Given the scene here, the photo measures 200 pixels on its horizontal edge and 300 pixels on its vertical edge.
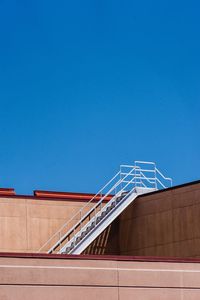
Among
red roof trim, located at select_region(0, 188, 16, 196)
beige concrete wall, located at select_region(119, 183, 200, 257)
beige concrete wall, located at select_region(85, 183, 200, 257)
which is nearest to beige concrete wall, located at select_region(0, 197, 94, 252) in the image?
red roof trim, located at select_region(0, 188, 16, 196)

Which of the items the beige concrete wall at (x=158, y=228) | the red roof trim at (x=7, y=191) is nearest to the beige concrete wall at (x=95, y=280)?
the beige concrete wall at (x=158, y=228)

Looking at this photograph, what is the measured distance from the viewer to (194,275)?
35594 millimetres

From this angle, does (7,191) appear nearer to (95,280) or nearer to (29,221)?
(29,221)

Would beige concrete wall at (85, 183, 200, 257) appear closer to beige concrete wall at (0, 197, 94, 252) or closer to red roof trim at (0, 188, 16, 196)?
beige concrete wall at (0, 197, 94, 252)

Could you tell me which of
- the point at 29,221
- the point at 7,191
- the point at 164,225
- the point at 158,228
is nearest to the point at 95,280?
the point at 164,225

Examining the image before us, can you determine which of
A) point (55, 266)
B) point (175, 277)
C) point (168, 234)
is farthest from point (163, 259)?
point (168, 234)

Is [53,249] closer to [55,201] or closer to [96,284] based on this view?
[55,201]

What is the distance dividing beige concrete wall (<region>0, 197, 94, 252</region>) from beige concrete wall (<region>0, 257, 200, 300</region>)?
54.3 ft

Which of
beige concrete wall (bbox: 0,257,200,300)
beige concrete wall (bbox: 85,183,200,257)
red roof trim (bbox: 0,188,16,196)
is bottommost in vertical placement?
beige concrete wall (bbox: 0,257,200,300)

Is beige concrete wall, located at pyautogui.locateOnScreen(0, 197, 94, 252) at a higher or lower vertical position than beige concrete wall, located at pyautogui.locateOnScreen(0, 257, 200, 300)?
higher

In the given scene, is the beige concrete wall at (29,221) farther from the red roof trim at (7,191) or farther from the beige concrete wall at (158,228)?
the beige concrete wall at (158,228)

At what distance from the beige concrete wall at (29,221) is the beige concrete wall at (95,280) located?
54.3ft

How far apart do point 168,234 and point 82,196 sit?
766cm

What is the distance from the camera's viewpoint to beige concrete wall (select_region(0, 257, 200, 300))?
3256cm
